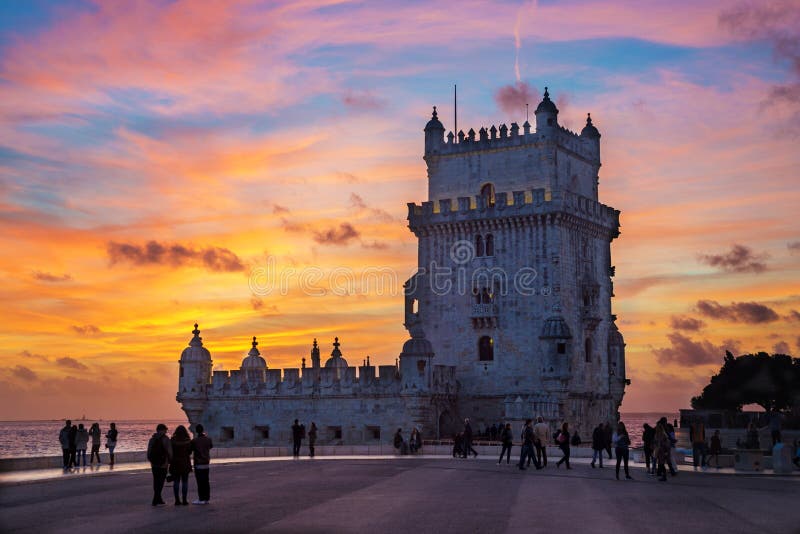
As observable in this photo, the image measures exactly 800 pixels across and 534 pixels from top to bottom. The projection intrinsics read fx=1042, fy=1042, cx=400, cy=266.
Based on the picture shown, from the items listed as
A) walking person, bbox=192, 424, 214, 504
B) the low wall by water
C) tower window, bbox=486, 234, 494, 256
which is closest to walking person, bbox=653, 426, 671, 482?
the low wall by water

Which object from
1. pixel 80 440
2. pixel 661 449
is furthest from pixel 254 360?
pixel 661 449

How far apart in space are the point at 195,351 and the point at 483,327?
17.7 meters

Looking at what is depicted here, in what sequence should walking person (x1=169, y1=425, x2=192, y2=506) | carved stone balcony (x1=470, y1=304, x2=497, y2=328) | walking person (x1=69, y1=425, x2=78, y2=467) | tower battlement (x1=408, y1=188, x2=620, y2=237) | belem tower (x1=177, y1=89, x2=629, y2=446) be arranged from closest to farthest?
walking person (x1=169, y1=425, x2=192, y2=506)
walking person (x1=69, y1=425, x2=78, y2=467)
belem tower (x1=177, y1=89, x2=629, y2=446)
tower battlement (x1=408, y1=188, x2=620, y2=237)
carved stone balcony (x1=470, y1=304, x2=497, y2=328)

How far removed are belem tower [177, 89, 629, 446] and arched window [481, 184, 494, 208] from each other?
0.08 metres

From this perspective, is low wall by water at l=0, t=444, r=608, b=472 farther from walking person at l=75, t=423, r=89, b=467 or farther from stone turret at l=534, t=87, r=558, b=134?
stone turret at l=534, t=87, r=558, b=134

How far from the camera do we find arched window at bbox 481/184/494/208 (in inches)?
2369

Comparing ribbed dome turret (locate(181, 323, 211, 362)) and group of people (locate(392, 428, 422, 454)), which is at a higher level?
ribbed dome turret (locate(181, 323, 211, 362))

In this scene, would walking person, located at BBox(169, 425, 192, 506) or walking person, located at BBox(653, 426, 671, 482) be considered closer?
walking person, located at BBox(169, 425, 192, 506)

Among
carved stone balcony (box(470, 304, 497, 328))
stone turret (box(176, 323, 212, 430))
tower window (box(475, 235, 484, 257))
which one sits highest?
tower window (box(475, 235, 484, 257))

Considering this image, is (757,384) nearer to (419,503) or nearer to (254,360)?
(254,360)

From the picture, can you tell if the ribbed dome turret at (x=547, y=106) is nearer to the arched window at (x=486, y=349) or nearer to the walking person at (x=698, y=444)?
the arched window at (x=486, y=349)

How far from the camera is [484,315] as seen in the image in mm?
58906

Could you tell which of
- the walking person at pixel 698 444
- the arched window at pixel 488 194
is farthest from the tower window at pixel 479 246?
the walking person at pixel 698 444

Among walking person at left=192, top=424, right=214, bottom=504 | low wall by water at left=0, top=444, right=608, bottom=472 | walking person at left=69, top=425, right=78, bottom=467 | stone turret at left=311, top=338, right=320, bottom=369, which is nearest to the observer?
walking person at left=192, top=424, right=214, bottom=504
